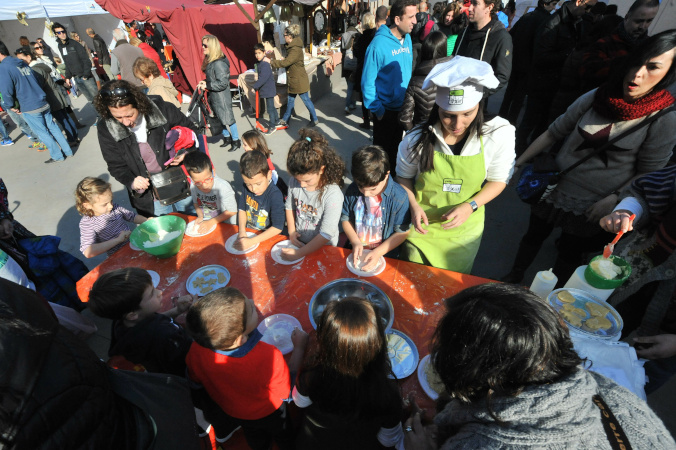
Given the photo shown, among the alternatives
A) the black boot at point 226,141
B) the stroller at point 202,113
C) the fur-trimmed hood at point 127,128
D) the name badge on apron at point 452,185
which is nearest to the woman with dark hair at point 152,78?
the stroller at point 202,113

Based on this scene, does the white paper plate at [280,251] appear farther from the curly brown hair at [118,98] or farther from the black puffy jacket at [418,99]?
the black puffy jacket at [418,99]

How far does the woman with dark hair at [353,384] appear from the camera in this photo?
110 centimetres

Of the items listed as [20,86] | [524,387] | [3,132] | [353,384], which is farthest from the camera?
[3,132]

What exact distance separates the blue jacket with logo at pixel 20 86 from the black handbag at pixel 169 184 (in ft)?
13.5

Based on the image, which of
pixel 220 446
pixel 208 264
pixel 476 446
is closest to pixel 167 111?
pixel 208 264

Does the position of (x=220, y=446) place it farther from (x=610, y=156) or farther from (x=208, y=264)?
(x=610, y=156)

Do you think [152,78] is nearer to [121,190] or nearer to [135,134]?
[121,190]

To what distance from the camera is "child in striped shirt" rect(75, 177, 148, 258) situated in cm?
224

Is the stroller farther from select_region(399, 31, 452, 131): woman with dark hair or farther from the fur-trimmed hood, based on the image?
select_region(399, 31, 452, 131): woman with dark hair

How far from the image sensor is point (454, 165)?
1.79 metres

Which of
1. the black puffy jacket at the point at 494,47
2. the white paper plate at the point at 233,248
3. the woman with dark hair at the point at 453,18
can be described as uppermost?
the woman with dark hair at the point at 453,18

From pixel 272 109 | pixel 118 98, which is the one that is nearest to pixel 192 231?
pixel 118 98

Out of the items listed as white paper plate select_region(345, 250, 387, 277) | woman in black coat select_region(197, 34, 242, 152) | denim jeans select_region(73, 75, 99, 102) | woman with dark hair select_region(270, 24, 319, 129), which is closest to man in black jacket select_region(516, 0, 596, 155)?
woman with dark hair select_region(270, 24, 319, 129)

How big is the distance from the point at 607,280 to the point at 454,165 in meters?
0.91
